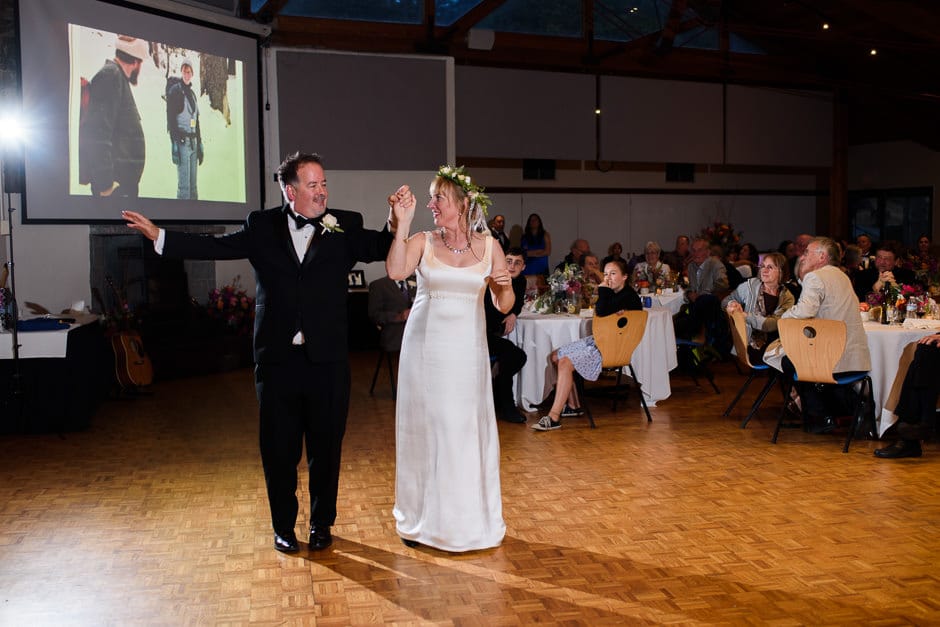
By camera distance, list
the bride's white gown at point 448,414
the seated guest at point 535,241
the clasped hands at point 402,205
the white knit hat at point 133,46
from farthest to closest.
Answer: the seated guest at point 535,241, the white knit hat at point 133,46, the bride's white gown at point 448,414, the clasped hands at point 402,205

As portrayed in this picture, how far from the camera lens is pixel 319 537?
434cm

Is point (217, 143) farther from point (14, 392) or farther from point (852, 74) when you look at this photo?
point (852, 74)

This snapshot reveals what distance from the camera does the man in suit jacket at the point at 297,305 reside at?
13.4ft

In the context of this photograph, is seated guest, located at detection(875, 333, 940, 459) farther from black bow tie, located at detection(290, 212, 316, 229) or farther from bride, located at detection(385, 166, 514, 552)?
black bow tie, located at detection(290, 212, 316, 229)

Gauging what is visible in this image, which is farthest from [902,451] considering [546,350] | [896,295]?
[546,350]

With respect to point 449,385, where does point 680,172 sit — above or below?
above

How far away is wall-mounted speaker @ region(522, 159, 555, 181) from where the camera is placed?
15352 millimetres

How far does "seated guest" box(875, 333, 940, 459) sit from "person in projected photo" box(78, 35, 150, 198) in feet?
23.9

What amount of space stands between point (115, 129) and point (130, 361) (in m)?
2.42

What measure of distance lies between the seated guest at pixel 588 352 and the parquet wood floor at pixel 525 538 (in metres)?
0.16

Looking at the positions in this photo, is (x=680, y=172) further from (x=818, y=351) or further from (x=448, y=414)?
(x=448, y=414)

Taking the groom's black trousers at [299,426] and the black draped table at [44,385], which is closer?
the groom's black trousers at [299,426]

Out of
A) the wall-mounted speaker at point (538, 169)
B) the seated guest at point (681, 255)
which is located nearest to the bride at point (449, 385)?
the seated guest at point (681, 255)

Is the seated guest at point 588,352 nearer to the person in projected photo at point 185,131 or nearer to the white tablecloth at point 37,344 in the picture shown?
the white tablecloth at point 37,344
